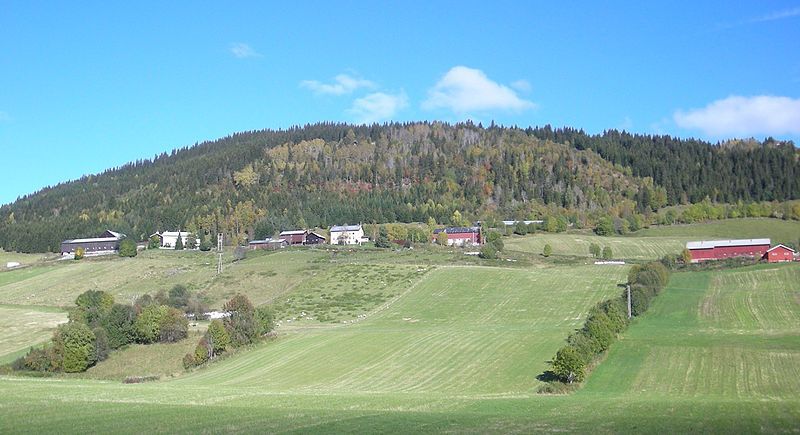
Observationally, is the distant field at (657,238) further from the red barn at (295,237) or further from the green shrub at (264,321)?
the green shrub at (264,321)

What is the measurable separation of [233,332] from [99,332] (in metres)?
10.7

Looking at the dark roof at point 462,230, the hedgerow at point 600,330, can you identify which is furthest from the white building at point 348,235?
the hedgerow at point 600,330

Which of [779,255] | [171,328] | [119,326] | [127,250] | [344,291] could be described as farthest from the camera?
[127,250]

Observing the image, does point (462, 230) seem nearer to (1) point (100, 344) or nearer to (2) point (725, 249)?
(2) point (725, 249)

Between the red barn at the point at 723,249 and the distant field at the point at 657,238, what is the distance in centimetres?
806

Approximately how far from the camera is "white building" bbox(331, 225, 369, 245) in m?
150

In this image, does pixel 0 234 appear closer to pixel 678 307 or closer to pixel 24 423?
pixel 678 307

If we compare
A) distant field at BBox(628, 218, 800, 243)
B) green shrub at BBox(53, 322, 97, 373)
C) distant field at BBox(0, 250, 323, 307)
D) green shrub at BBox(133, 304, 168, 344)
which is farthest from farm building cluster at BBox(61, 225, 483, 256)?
green shrub at BBox(53, 322, 97, 373)

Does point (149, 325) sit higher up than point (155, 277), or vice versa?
point (155, 277)

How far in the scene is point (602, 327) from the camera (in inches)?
1971

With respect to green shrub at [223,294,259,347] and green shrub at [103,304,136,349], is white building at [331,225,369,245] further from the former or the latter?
green shrub at [223,294,259,347]

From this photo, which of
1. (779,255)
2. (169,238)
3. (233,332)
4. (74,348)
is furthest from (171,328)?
(169,238)

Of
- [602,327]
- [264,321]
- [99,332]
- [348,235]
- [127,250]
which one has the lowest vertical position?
[602,327]

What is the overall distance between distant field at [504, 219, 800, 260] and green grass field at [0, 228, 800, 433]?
79.0 feet
